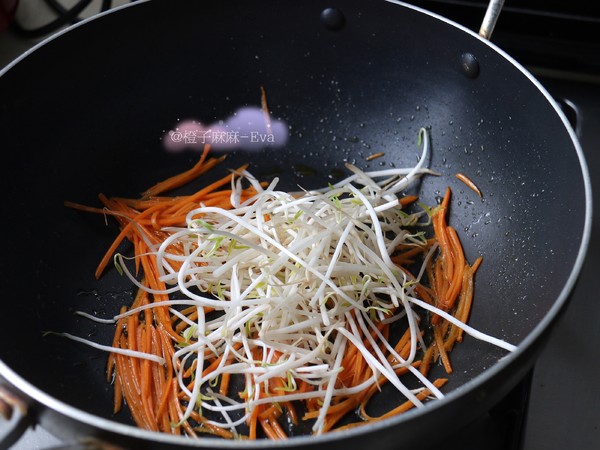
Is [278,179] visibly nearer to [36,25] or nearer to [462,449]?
[462,449]

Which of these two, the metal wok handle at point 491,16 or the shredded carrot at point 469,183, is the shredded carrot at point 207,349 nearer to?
the shredded carrot at point 469,183

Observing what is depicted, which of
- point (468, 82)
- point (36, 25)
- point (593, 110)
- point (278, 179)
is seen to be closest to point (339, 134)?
point (278, 179)

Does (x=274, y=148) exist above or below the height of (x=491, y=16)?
below

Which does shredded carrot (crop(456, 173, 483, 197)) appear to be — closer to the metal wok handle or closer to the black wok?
the black wok

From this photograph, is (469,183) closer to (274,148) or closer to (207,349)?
(274,148)

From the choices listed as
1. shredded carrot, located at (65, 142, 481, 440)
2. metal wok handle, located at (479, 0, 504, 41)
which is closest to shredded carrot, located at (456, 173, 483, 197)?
shredded carrot, located at (65, 142, 481, 440)

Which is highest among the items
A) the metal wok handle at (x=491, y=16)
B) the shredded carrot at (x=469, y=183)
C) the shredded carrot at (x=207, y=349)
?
Result: the metal wok handle at (x=491, y=16)

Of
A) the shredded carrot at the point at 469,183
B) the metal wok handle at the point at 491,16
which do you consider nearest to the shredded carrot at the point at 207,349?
the shredded carrot at the point at 469,183

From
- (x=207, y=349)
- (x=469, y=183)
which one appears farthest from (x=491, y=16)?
(x=207, y=349)
